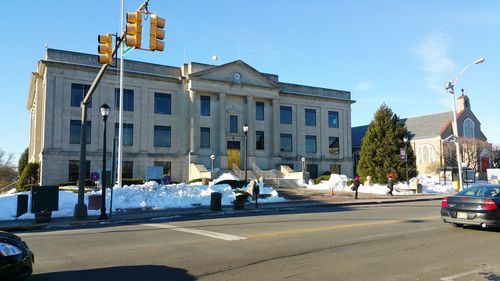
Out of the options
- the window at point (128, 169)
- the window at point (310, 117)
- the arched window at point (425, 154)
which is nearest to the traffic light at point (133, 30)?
the window at point (128, 169)

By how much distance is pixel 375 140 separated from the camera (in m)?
44.1

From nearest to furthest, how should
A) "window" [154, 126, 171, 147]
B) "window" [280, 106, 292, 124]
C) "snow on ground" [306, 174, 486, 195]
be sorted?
"snow on ground" [306, 174, 486, 195], "window" [154, 126, 171, 147], "window" [280, 106, 292, 124]

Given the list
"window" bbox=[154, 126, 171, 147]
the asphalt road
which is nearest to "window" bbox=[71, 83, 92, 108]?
"window" bbox=[154, 126, 171, 147]

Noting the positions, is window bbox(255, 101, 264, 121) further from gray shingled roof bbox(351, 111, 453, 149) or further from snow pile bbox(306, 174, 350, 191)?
gray shingled roof bbox(351, 111, 453, 149)

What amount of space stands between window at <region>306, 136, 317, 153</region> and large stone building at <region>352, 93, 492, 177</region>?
17114 mm

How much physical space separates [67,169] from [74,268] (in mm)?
34969

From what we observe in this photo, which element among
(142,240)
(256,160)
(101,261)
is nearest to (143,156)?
(256,160)

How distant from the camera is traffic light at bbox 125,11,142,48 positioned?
1241 centimetres

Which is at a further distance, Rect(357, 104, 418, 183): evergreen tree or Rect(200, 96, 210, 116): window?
Rect(200, 96, 210, 116): window

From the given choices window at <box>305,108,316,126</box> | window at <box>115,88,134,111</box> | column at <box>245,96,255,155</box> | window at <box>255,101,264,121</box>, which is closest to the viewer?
window at <box>115,88,134,111</box>

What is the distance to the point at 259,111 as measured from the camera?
5134cm

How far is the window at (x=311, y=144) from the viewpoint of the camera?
180ft

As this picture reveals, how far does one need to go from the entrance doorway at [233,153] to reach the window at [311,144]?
9.98 metres

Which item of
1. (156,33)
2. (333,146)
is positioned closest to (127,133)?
(333,146)
